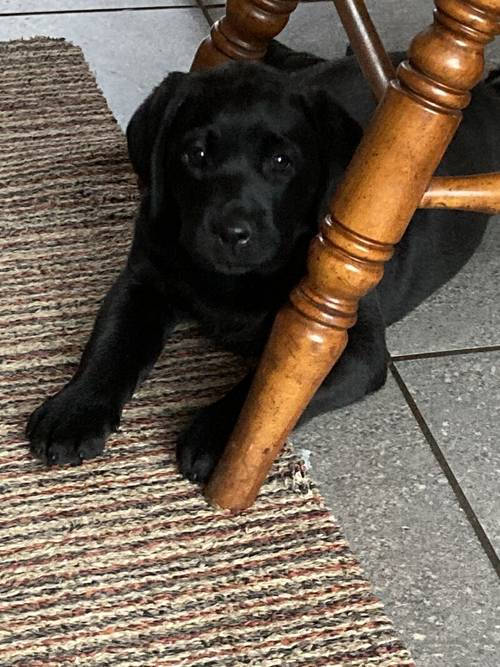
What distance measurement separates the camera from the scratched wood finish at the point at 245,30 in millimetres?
1514

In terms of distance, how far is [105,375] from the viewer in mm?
1225

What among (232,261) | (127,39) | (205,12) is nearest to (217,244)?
(232,261)

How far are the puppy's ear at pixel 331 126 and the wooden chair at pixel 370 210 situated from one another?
0.21 feet

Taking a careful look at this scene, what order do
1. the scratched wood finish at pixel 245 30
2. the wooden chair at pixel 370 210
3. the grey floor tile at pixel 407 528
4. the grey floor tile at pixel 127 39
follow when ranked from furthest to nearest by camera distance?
the grey floor tile at pixel 127 39
the scratched wood finish at pixel 245 30
the grey floor tile at pixel 407 528
the wooden chair at pixel 370 210

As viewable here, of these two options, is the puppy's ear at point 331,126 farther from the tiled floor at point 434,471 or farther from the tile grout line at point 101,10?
the tile grout line at point 101,10

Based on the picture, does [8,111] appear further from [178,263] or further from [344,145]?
[344,145]

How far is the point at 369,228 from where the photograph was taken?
3.18 feet

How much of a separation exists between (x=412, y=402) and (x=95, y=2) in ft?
3.84

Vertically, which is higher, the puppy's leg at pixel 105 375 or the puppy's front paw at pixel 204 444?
the puppy's front paw at pixel 204 444

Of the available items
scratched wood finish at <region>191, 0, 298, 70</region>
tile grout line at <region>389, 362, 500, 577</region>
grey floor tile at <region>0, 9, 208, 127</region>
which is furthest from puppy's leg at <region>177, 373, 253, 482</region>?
grey floor tile at <region>0, 9, 208, 127</region>

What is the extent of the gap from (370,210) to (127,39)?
46.9 inches

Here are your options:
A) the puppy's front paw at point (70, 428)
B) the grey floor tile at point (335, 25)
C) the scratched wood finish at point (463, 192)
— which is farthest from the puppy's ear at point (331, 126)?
the grey floor tile at point (335, 25)

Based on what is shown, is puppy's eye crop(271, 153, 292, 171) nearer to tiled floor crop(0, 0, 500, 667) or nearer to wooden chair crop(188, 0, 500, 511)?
wooden chair crop(188, 0, 500, 511)

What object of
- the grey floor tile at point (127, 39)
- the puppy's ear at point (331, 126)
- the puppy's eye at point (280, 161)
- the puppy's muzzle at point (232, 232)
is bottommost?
the grey floor tile at point (127, 39)
